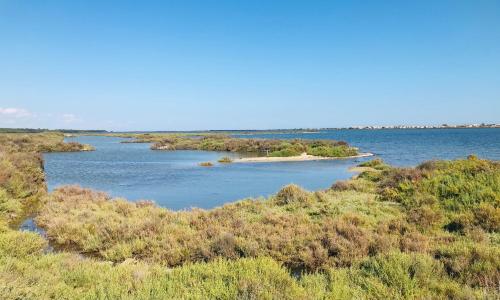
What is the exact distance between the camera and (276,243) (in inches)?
427

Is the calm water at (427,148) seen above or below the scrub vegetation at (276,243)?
below

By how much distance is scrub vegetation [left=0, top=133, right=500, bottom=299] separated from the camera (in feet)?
23.0

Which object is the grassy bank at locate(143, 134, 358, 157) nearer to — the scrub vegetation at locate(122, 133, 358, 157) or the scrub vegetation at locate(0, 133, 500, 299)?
the scrub vegetation at locate(122, 133, 358, 157)

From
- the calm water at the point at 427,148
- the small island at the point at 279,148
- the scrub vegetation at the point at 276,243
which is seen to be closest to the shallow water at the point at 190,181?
the scrub vegetation at the point at 276,243

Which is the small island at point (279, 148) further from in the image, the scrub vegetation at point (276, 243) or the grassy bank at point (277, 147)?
the scrub vegetation at point (276, 243)

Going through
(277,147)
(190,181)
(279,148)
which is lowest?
(190,181)

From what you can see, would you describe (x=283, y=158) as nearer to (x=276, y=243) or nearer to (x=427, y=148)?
(x=427, y=148)

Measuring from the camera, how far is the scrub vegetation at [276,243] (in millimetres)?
6996

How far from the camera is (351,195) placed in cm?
1822

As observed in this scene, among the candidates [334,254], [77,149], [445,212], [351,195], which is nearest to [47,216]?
[334,254]

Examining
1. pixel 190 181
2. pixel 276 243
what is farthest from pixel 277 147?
pixel 276 243

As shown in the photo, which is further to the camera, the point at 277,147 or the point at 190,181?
the point at 277,147

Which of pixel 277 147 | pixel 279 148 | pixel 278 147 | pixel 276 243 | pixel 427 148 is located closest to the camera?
pixel 276 243

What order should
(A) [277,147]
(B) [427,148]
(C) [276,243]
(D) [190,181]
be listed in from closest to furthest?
(C) [276,243] < (D) [190,181] < (A) [277,147] < (B) [427,148]
